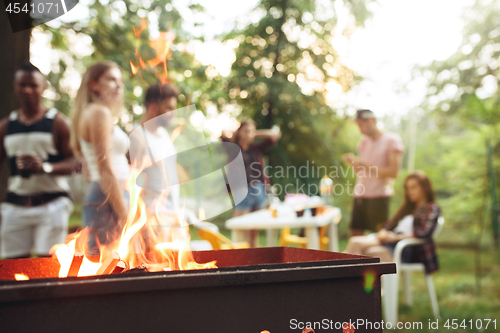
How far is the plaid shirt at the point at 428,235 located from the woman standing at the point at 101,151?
256 cm

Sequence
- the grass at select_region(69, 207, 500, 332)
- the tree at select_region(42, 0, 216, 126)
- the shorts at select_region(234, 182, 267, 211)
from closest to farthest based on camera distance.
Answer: the grass at select_region(69, 207, 500, 332), the shorts at select_region(234, 182, 267, 211), the tree at select_region(42, 0, 216, 126)

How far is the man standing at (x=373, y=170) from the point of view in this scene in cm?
371

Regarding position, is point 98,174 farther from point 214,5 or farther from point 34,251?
point 214,5

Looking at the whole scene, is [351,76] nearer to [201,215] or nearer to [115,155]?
[115,155]

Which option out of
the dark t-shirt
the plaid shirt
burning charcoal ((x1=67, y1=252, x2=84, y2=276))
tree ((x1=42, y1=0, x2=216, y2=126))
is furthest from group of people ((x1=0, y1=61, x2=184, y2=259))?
tree ((x1=42, y1=0, x2=216, y2=126))

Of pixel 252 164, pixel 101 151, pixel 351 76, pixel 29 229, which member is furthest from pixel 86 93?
pixel 351 76

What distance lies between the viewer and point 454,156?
371 inches

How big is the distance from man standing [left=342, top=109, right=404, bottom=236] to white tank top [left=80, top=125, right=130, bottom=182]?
224cm

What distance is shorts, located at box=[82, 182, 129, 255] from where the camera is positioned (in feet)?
6.37

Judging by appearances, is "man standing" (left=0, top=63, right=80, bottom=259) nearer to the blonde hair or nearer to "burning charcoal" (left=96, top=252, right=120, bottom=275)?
the blonde hair

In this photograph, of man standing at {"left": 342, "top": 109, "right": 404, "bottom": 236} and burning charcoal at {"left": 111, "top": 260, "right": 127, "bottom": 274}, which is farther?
man standing at {"left": 342, "top": 109, "right": 404, "bottom": 236}

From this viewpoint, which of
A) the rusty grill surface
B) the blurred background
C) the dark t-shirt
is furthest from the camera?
the blurred background

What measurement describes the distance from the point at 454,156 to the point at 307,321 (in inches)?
377

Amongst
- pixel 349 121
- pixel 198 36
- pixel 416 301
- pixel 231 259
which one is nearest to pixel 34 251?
pixel 231 259
